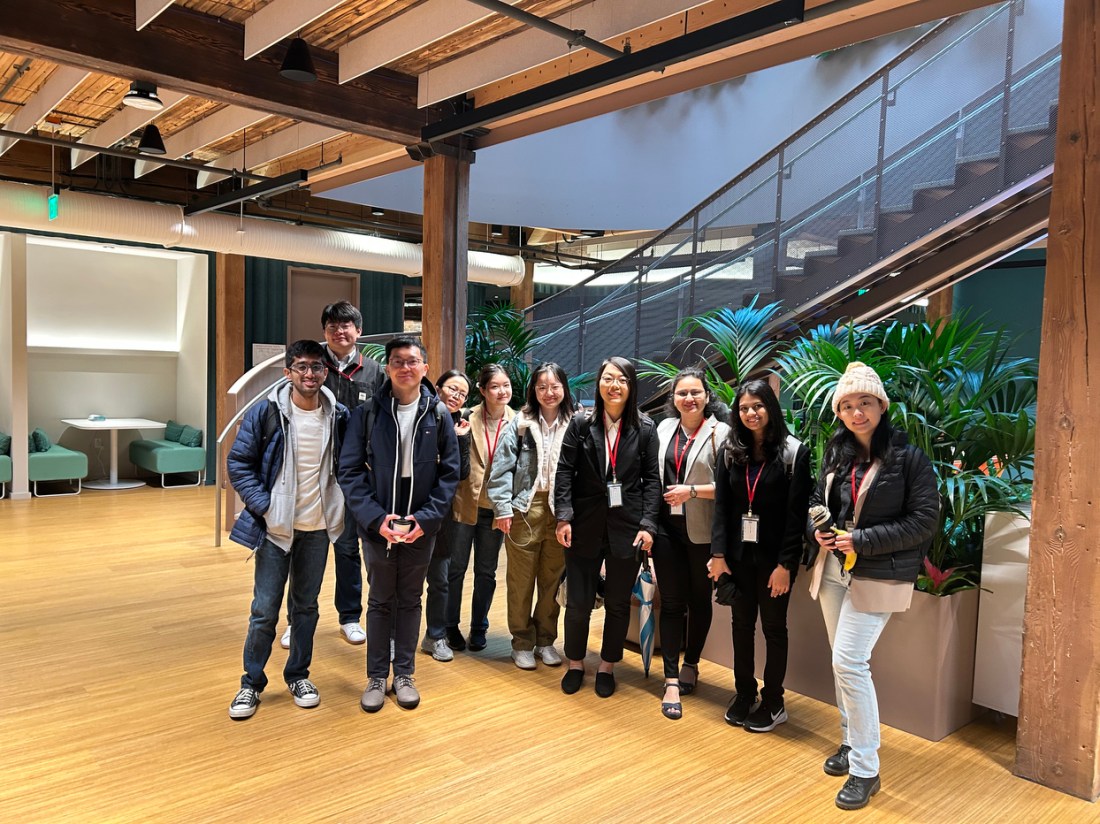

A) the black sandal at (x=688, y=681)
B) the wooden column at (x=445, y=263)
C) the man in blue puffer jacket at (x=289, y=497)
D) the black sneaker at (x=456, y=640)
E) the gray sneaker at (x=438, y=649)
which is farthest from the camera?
the wooden column at (x=445, y=263)

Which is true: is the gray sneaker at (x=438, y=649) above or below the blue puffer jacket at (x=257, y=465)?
below

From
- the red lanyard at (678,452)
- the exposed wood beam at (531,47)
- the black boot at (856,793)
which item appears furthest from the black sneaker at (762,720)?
the exposed wood beam at (531,47)

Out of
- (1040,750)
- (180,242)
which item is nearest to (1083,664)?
(1040,750)

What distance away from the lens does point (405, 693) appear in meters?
3.58

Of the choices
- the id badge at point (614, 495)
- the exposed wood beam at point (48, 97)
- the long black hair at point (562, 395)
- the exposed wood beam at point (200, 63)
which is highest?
the exposed wood beam at point (48, 97)

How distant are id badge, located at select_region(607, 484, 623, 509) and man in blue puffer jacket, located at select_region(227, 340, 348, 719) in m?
1.16

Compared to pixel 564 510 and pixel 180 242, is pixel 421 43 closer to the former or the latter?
pixel 564 510

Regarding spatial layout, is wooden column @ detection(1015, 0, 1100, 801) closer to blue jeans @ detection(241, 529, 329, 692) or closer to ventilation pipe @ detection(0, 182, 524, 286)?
blue jeans @ detection(241, 529, 329, 692)

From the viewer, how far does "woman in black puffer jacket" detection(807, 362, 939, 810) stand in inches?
112

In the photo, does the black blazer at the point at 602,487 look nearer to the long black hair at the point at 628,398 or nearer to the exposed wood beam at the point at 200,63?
the long black hair at the point at 628,398

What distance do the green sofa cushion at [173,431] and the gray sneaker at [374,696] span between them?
7879mm

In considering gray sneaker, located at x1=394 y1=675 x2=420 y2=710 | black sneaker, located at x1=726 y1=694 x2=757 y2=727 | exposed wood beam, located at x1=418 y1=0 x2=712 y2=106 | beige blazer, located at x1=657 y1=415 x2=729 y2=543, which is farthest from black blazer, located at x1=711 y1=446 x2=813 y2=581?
exposed wood beam, located at x1=418 y1=0 x2=712 y2=106

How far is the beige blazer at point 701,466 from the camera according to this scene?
360cm

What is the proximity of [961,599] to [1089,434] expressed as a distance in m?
0.89
